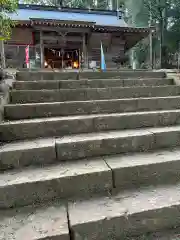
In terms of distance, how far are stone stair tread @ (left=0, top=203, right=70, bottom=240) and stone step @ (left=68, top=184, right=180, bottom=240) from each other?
0.09 metres

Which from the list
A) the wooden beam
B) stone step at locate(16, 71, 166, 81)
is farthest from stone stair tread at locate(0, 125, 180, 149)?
the wooden beam

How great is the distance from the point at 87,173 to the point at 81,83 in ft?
8.64

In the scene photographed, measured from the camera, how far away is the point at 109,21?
13.9 m


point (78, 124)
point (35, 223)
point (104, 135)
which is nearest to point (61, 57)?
point (78, 124)

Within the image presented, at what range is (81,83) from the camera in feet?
13.7

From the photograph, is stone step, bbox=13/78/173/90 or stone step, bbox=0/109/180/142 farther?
stone step, bbox=13/78/173/90

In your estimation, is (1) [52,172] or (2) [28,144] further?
(2) [28,144]

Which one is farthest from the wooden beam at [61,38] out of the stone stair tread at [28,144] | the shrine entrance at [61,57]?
the stone stair tread at [28,144]

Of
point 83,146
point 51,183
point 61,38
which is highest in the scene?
point 61,38

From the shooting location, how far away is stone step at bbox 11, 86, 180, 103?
136 inches

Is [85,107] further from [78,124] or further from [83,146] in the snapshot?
[83,146]

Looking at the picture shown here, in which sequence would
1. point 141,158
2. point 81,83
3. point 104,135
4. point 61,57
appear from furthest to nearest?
point 61,57 → point 81,83 → point 104,135 → point 141,158

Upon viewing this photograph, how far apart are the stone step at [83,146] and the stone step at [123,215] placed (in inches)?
25.1

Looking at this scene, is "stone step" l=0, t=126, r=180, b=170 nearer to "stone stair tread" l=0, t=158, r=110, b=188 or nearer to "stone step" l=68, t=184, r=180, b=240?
"stone stair tread" l=0, t=158, r=110, b=188
